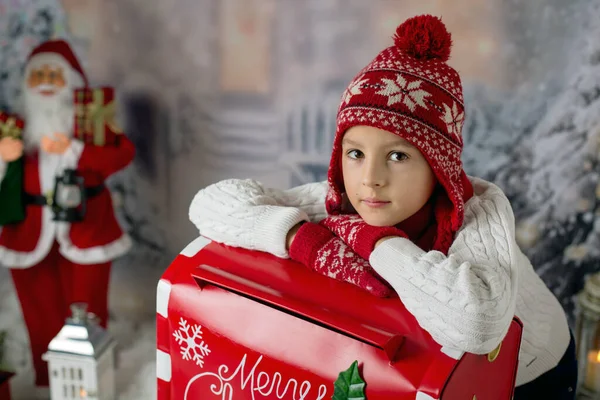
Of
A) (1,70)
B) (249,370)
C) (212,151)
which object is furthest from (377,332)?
(1,70)

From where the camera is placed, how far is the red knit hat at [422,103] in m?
0.91

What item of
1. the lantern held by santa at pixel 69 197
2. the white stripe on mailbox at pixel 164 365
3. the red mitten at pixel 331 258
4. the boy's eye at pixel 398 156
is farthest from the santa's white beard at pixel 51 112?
the boy's eye at pixel 398 156

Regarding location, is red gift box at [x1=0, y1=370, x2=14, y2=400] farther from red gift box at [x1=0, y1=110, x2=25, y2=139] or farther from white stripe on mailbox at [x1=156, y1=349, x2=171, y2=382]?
white stripe on mailbox at [x1=156, y1=349, x2=171, y2=382]

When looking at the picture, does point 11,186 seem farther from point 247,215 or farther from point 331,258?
point 331,258

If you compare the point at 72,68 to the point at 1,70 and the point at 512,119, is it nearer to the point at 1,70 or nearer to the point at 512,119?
the point at 1,70

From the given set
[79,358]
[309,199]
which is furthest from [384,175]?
[79,358]

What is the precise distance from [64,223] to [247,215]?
850 millimetres

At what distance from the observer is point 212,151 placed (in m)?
1.98

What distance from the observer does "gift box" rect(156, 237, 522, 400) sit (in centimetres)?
82

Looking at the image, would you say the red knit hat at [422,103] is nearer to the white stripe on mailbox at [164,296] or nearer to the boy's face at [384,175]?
the boy's face at [384,175]

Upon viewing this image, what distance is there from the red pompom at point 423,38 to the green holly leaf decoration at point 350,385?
46 cm

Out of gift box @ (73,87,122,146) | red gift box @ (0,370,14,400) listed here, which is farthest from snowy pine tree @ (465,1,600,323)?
red gift box @ (0,370,14,400)

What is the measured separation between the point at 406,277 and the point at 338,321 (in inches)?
4.3

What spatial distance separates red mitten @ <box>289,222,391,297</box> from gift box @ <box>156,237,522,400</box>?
1 centimetres
